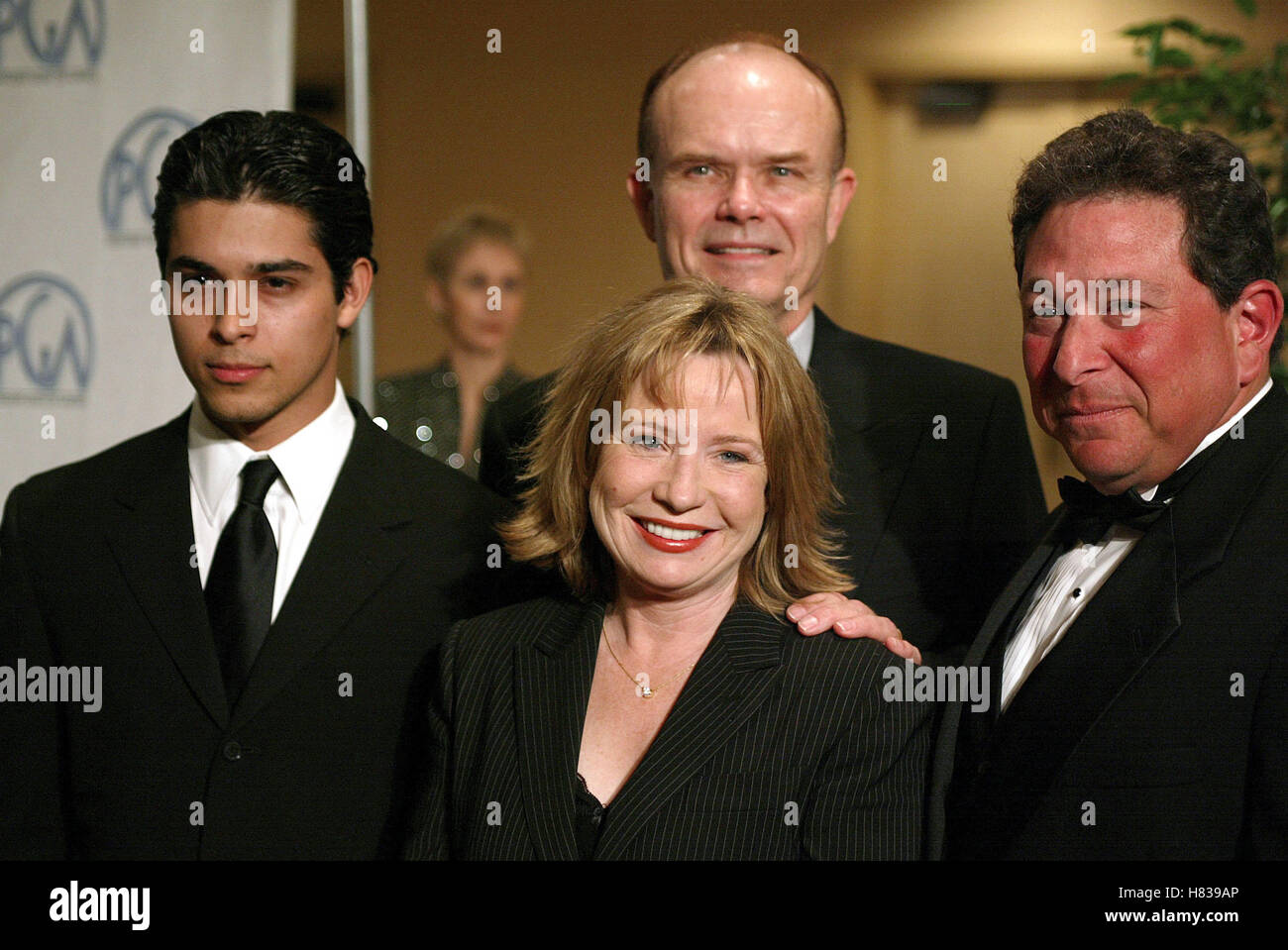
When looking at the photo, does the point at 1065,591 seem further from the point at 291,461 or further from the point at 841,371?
the point at 291,461

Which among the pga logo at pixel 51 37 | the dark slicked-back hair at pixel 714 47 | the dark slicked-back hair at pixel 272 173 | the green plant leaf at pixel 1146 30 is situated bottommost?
the dark slicked-back hair at pixel 272 173

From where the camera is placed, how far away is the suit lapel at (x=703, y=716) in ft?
5.81

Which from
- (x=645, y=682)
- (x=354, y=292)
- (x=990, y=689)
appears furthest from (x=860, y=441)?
(x=354, y=292)

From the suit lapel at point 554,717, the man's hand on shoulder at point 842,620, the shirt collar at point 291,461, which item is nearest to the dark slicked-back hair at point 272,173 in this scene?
the shirt collar at point 291,461

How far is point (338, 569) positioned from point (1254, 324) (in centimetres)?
143

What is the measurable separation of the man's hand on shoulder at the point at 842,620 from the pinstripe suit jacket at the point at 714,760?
20 mm

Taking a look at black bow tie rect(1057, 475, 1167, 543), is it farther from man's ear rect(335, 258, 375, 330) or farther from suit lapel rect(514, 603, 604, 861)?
man's ear rect(335, 258, 375, 330)

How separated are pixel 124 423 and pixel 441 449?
118 centimetres

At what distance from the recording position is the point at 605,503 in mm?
1901

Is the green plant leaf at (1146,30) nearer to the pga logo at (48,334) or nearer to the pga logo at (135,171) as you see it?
the pga logo at (135,171)

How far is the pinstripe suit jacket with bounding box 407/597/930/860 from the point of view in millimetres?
1760

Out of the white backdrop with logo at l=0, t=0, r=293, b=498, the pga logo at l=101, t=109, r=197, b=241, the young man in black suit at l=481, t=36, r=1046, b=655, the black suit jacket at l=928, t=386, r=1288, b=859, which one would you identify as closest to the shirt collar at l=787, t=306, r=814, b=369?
the young man in black suit at l=481, t=36, r=1046, b=655
